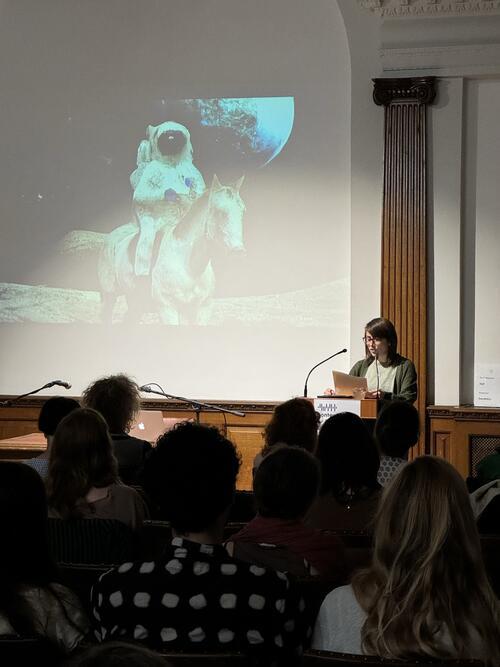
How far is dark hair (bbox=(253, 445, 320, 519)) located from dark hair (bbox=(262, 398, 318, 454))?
136cm

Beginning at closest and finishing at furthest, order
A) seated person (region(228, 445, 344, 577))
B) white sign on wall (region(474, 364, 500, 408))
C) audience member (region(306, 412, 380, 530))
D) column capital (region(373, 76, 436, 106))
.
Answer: seated person (region(228, 445, 344, 577)) → audience member (region(306, 412, 380, 530)) → white sign on wall (region(474, 364, 500, 408)) → column capital (region(373, 76, 436, 106))

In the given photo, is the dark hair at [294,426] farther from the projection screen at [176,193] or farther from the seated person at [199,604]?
the projection screen at [176,193]

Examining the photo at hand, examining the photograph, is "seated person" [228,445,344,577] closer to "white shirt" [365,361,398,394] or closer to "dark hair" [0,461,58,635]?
"dark hair" [0,461,58,635]

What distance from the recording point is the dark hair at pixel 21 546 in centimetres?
186

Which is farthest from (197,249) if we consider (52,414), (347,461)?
(347,461)

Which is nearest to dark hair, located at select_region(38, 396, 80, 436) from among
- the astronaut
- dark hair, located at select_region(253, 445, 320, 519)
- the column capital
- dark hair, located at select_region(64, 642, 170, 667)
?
dark hair, located at select_region(253, 445, 320, 519)

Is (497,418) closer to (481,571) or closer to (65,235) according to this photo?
(65,235)

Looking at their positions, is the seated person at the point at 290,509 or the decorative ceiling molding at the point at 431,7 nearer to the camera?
the seated person at the point at 290,509

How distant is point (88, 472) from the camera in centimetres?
310

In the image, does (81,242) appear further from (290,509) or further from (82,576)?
(82,576)

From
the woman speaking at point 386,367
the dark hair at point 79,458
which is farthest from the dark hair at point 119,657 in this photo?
the woman speaking at point 386,367

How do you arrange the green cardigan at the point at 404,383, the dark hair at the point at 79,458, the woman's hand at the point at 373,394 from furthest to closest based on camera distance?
1. the green cardigan at the point at 404,383
2. the woman's hand at the point at 373,394
3. the dark hair at the point at 79,458

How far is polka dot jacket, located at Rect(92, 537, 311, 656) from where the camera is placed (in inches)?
72.7

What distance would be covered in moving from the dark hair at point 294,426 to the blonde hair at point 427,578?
212cm
